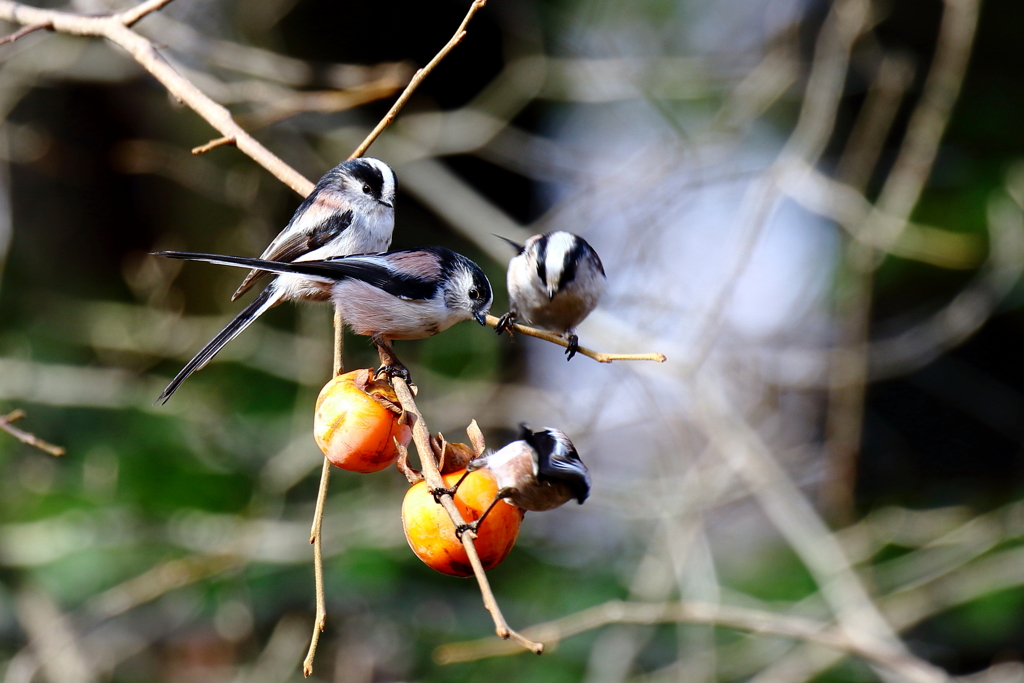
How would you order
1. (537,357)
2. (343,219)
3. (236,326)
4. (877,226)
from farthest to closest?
1. (537,357)
2. (877,226)
3. (343,219)
4. (236,326)

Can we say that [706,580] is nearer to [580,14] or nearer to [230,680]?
[230,680]

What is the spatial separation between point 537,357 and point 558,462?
173 inches

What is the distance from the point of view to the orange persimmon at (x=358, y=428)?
1723 millimetres

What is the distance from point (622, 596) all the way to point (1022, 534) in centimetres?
230

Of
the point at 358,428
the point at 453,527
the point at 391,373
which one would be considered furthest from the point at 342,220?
the point at 453,527

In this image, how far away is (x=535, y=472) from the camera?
62.0 inches

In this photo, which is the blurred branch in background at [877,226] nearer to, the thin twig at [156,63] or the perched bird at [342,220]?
the perched bird at [342,220]

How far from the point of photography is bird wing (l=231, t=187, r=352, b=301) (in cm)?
273

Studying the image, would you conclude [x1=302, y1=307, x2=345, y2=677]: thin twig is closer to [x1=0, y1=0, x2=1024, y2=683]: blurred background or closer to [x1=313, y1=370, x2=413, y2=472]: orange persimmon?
[x1=313, y1=370, x2=413, y2=472]: orange persimmon

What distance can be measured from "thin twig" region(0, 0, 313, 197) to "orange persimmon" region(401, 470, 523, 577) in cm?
98

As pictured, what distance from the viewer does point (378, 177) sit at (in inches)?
109

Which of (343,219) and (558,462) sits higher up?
(343,219)

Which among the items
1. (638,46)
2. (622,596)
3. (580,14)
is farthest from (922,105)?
(622,596)

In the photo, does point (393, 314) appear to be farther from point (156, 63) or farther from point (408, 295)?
point (156, 63)
